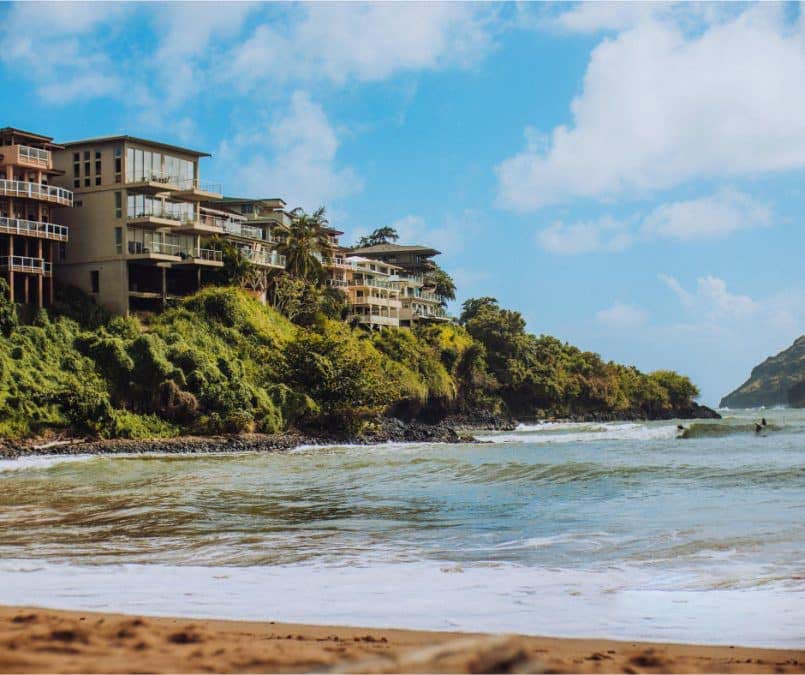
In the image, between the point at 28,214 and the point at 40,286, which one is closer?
the point at 40,286

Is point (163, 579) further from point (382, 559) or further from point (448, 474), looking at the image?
point (448, 474)

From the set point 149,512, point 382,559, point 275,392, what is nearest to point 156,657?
point 382,559

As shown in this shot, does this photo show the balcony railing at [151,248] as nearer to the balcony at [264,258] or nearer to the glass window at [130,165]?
the glass window at [130,165]

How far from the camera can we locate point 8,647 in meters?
5.62

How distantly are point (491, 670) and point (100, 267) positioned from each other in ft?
217

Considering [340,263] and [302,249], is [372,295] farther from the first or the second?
[302,249]

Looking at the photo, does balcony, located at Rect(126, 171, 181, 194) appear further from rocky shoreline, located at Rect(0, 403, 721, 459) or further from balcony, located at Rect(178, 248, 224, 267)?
rocky shoreline, located at Rect(0, 403, 721, 459)

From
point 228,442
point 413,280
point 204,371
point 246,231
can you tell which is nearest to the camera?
point 228,442

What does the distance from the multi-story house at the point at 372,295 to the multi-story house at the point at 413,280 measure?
6.36 ft

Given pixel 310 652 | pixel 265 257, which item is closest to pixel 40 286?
pixel 265 257

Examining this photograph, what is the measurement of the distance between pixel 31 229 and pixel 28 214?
2129 mm

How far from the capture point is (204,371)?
56750mm

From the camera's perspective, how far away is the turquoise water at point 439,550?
9.20m

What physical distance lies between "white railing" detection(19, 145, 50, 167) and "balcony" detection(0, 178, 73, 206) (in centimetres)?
169
